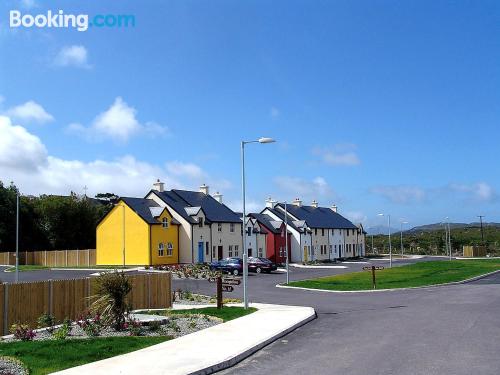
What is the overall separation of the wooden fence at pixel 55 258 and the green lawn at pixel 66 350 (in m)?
47.9

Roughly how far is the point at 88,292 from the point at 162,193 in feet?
138

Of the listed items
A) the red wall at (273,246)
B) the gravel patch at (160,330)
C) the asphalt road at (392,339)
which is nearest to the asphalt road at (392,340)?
the asphalt road at (392,339)

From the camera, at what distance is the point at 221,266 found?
1967 inches

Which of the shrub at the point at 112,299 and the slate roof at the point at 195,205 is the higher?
the slate roof at the point at 195,205

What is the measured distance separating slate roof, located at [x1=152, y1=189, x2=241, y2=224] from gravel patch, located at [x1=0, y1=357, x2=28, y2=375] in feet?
154

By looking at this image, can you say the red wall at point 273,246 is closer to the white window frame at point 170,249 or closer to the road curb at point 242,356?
the white window frame at point 170,249

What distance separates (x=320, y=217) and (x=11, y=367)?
77.7 meters

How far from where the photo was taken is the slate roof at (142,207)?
56312mm

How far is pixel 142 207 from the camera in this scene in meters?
58.3

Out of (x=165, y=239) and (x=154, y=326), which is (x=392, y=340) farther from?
(x=165, y=239)

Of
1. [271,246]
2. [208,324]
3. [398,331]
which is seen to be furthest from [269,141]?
[271,246]

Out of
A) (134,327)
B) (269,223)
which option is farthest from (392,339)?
(269,223)

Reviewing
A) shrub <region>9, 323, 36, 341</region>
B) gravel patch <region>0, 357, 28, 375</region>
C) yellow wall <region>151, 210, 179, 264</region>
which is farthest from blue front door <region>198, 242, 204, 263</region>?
gravel patch <region>0, 357, 28, 375</region>

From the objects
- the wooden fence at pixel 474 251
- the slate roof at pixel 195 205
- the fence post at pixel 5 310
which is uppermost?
the slate roof at pixel 195 205
